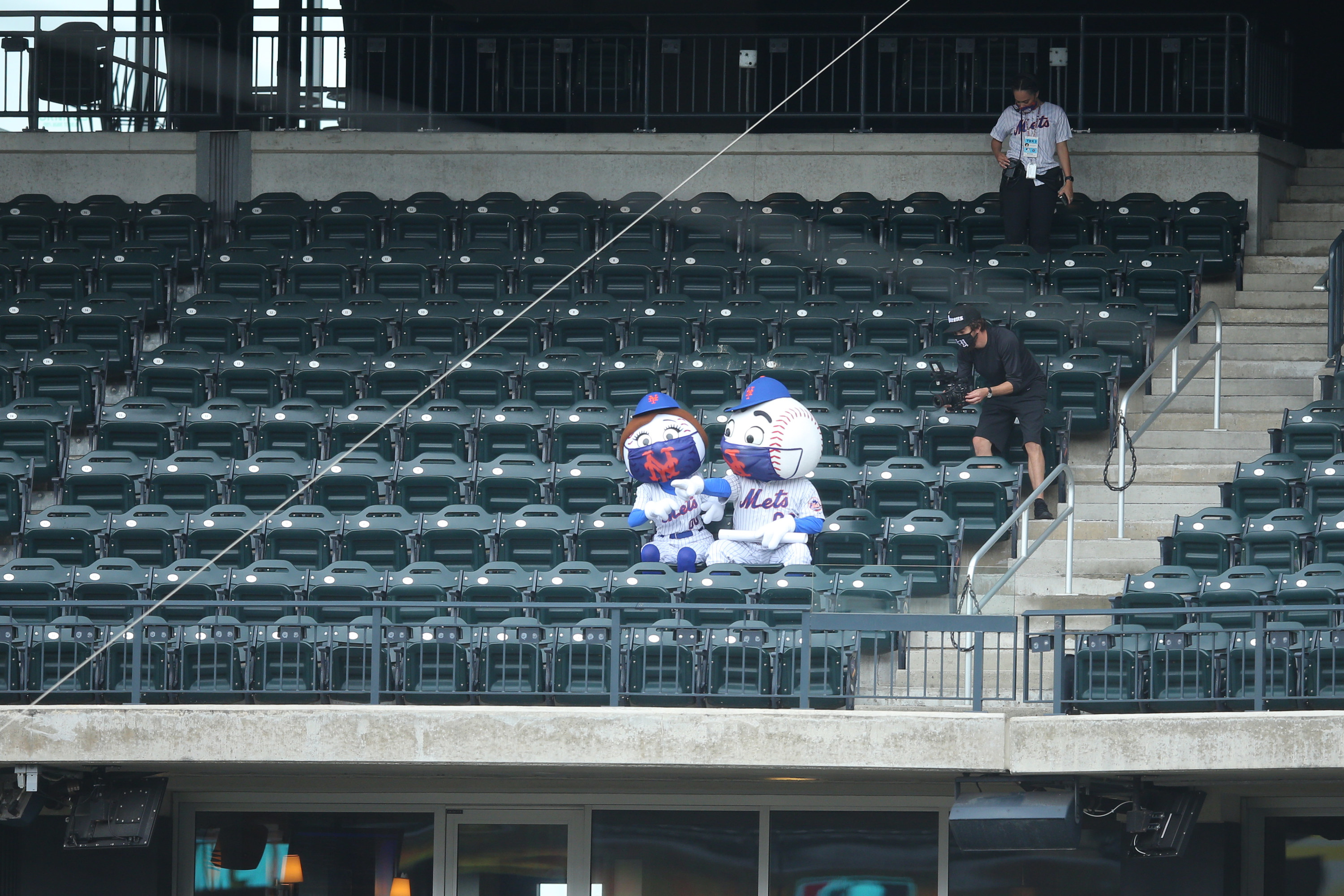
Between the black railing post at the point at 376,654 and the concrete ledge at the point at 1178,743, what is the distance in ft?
12.9

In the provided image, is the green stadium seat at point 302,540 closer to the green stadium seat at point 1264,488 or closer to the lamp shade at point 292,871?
the lamp shade at point 292,871

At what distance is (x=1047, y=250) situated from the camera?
17.7m

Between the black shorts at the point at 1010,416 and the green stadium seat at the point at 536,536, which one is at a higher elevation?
the black shorts at the point at 1010,416

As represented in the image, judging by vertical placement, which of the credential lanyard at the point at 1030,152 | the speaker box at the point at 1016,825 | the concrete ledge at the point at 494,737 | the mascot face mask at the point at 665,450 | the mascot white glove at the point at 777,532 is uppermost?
the credential lanyard at the point at 1030,152

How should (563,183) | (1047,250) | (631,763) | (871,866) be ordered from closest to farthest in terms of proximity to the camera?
(631,763) < (871,866) < (1047,250) < (563,183)

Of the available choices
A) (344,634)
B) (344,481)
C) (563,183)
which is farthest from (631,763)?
(563,183)

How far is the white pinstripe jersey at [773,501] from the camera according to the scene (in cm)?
1262

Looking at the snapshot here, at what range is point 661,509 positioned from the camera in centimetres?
1262

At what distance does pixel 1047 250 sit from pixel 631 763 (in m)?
8.36

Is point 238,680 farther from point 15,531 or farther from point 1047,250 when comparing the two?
point 1047,250

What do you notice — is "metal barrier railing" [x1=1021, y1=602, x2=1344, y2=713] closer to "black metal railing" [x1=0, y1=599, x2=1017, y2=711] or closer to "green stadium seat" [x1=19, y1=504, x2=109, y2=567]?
"black metal railing" [x1=0, y1=599, x2=1017, y2=711]

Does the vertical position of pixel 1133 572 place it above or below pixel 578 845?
above

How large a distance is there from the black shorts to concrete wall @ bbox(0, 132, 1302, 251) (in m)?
5.37

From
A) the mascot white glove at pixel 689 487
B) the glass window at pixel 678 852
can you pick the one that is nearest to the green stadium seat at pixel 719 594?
the mascot white glove at pixel 689 487
